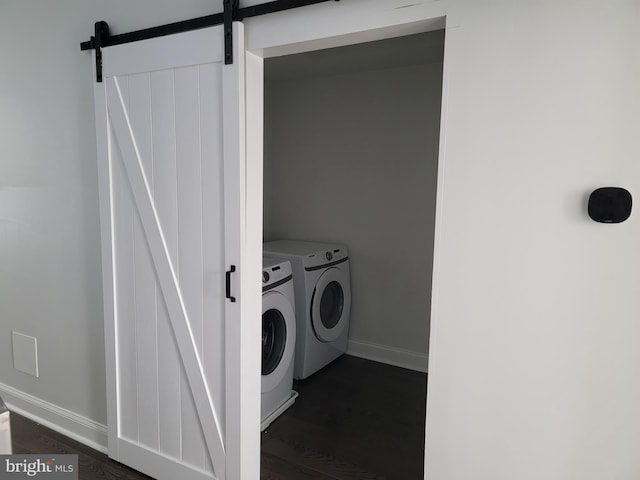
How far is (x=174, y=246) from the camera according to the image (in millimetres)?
1895

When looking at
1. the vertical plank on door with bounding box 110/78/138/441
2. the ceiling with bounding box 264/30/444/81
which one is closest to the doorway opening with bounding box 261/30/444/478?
the ceiling with bounding box 264/30/444/81

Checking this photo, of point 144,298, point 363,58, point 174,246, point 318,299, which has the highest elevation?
point 363,58

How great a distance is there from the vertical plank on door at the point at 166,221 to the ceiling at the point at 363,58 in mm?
1245

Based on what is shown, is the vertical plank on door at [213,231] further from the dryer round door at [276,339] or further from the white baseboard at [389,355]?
the white baseboard at [389,355]

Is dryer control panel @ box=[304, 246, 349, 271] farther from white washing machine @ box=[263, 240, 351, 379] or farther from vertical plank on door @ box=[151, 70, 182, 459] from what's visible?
vertical plank on door @ box=[151, 70, 182, 459]

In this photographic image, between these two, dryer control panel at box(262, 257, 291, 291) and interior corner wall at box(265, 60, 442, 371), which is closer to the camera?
dryer control panel at box(262, 257, 291, 291)

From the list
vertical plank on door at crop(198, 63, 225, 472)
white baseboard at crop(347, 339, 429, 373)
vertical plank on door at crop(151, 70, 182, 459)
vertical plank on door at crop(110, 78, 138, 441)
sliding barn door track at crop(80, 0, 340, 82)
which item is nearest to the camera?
sliding barn door track at crop(80, 0, 340, 82)

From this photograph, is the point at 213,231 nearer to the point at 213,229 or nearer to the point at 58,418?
the point at 213,229

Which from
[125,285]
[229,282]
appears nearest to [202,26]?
[229,282]

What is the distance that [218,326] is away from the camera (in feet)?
6.00

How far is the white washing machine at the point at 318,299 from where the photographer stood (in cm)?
304

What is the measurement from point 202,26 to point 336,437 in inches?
84.5

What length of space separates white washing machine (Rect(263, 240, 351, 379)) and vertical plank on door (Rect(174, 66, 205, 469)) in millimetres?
1183

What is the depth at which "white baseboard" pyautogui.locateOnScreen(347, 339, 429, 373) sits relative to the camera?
339 cm
